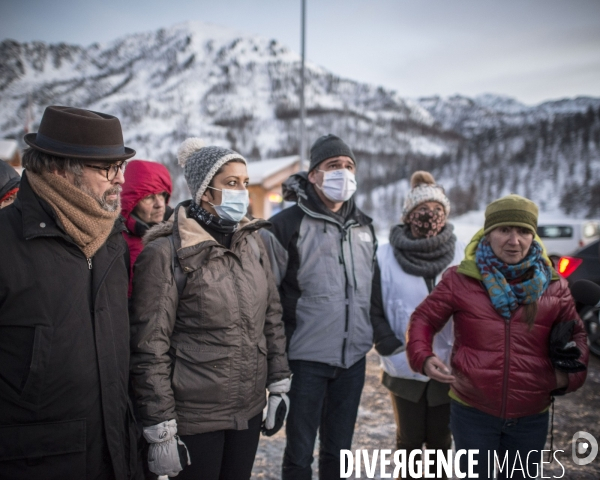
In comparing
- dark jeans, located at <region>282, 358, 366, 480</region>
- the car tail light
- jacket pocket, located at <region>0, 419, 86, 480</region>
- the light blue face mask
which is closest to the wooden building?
the car tail light

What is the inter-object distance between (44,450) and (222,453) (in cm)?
86

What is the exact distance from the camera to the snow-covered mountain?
43688 mm

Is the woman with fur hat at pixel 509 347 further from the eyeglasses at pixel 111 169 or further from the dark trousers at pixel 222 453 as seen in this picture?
the eyeglasses at pixel 111 169

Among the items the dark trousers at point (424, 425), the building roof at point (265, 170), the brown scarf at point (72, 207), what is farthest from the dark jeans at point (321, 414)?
the building roof at point (265, 170)

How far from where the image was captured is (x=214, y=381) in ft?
6.24

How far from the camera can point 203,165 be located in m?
2.14

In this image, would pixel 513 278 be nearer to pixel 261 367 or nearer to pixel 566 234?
pixel 261 367

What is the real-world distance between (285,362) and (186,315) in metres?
0.68

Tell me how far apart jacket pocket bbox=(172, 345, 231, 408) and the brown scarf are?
661mm

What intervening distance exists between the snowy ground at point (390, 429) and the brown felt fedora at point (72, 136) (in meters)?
2.57

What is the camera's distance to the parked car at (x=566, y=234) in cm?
1359

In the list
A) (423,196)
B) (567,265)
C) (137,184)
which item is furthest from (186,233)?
(567,265)

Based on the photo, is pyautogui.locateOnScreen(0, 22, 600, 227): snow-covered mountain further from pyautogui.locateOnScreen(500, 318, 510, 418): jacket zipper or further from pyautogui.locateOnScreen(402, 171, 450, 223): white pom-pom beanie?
pyautogui.locateOnScreen(500, 318, 510, 418): jacket zipper

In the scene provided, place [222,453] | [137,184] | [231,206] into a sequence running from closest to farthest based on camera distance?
[222,453], [231,206], [137,184]
